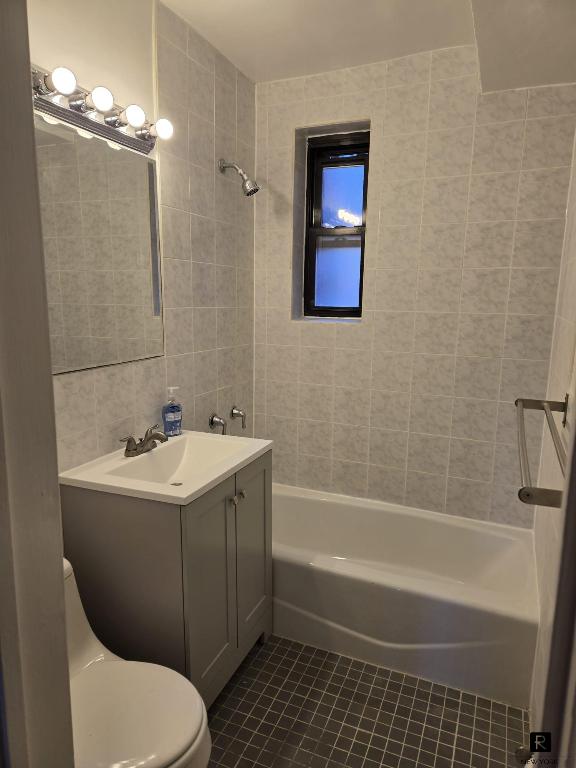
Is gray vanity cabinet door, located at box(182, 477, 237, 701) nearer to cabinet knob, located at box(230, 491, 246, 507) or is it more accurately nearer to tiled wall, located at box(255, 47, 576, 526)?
cabinet knob, located at box(230, 491, 246, 507)

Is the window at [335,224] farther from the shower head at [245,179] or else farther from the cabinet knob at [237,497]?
the cabinet knob at [237,497]

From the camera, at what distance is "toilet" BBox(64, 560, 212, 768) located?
42.9 inches

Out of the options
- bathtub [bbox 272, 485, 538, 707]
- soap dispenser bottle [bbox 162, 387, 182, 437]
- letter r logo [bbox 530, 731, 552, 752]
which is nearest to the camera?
letter r logo [bbox 530, 731, 552, 752]

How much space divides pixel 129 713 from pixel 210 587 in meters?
0.45

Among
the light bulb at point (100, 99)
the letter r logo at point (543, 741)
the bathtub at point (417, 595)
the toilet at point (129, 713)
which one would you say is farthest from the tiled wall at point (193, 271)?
the letter r logo at point (543, 741)

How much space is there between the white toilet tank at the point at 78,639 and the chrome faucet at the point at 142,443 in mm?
480

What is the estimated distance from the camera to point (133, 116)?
5.69 feet

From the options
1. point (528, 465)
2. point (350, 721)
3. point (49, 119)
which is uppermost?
point (49, 119)

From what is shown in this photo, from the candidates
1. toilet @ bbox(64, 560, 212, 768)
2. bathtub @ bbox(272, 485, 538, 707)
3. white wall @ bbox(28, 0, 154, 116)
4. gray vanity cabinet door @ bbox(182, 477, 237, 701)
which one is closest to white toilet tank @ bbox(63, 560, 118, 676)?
toilet @ bbox(64, 560, 212, 768)

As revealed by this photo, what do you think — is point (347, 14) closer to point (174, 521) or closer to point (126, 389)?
point (126, 389)

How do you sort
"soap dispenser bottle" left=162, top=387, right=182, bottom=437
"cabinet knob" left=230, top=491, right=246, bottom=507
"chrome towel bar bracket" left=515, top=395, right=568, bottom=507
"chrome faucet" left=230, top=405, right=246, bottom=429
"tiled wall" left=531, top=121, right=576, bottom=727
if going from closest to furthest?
1. "chrome towel bar bracket" left=515, top=395, right=568, bottom=507
2. "tiled wall" left=531, top=121, right=576, bottom=727
3. "cabinet knob" left=230, top=491, right=246, bottom=507
4. "soap dispenser bottle" left=162, top=387, right=182, bottom=437
5. "chrome faucet" left=230, top=405, right=246, bottom=429

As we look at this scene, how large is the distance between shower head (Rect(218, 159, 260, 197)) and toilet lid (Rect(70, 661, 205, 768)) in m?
1.86

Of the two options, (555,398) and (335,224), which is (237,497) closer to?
(555,398)

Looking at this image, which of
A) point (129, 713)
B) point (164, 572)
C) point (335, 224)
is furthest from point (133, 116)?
point (129, 713)
